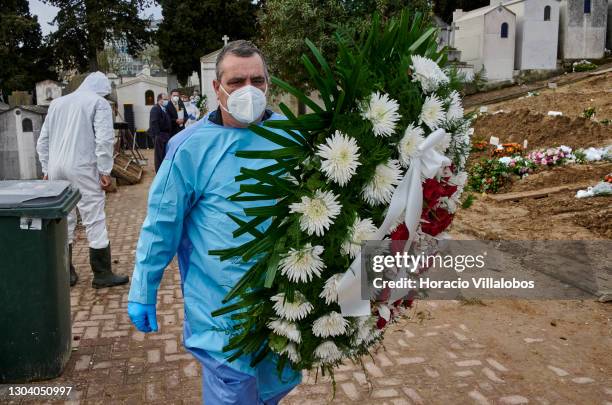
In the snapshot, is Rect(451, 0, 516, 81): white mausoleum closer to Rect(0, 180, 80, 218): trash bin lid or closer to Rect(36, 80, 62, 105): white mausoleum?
Rect(36, 80, 62, 105): white mausoleum

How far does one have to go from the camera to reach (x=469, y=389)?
414cm

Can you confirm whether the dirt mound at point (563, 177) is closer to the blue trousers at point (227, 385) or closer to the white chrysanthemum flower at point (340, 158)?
the blue trousers at point (227, 385)

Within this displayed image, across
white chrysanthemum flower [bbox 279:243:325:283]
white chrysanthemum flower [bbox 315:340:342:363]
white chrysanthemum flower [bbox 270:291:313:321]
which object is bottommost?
white chrysanthemum flower [bbox 315:340:342:363]

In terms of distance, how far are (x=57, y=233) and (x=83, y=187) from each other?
1913mm

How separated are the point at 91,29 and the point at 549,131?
34.9 meters

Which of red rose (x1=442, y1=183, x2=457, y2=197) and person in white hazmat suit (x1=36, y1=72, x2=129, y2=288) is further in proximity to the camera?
person in white hazmat suit (x1=36, y1=72, x2=129, y2=288)

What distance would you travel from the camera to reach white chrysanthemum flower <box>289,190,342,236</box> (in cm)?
213

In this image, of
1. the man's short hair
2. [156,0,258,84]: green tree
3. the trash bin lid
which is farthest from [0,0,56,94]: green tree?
the man's short hair

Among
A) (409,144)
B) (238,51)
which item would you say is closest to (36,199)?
(238,51)

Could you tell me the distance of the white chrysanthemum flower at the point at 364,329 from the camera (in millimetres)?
2314

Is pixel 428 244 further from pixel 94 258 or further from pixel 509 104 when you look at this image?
pixel 509 104

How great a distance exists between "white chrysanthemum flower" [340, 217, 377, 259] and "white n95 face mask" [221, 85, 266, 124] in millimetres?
760

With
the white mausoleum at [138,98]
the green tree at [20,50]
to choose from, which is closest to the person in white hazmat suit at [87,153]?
the white mausoleum at [138,98]

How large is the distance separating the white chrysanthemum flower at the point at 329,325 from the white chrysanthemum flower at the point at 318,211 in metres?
0.32
